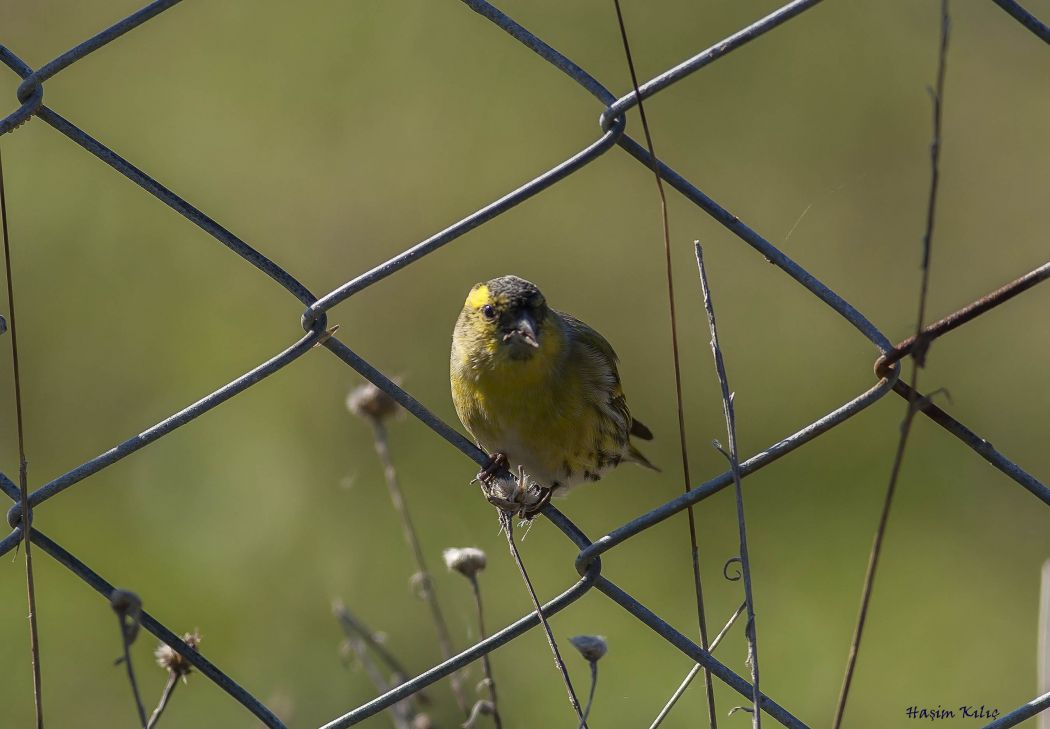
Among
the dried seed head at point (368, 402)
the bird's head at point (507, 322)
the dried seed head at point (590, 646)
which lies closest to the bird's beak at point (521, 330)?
the bird's head at point (507, 322)

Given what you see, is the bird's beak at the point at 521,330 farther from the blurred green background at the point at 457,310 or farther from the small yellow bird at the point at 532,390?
the blurred green background at the point at 457,310

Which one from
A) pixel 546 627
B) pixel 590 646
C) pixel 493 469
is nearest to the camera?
pixel 546 627

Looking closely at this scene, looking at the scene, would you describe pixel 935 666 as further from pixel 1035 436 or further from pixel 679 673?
pixel 1035 436

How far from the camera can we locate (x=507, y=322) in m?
3.54

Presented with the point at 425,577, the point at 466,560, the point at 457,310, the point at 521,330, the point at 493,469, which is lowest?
the point at 466,560

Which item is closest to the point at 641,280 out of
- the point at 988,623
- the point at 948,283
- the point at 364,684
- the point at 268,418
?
the point at 948,283

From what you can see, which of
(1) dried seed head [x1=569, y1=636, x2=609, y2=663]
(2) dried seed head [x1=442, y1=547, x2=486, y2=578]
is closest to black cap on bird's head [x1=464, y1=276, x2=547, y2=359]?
(2) dried seed head [x1=442, y1=547, x2=486, y2=578]

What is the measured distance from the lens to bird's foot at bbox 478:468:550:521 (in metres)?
2.53

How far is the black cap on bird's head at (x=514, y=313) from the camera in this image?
3.51 metres

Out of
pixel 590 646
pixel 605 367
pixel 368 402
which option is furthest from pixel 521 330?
pixel 590 646

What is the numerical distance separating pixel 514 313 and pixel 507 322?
3cm

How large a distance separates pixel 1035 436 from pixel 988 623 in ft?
4.33

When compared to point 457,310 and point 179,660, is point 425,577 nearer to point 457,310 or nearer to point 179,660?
point 179,660

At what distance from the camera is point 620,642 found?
5195mm
